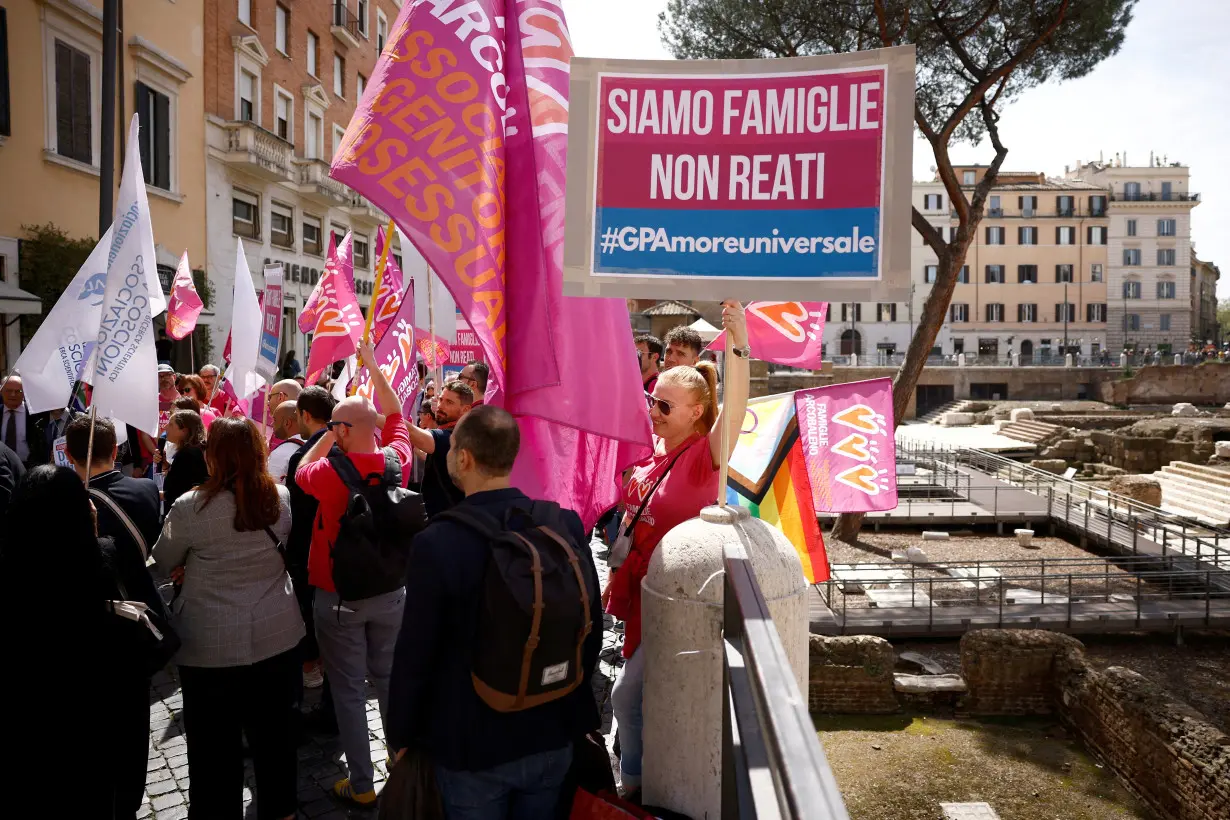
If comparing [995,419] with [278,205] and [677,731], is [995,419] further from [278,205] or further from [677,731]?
[677,731]

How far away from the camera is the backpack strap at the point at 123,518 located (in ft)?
11.9

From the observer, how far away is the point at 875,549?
16562mm

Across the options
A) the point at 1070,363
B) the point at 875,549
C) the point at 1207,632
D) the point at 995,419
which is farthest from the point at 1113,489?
the point at 1070,363

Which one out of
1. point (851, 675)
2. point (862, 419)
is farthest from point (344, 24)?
point (851, 675)

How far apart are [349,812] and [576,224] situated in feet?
9.30

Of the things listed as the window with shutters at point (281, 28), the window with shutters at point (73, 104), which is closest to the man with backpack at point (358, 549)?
the window with shutters at point (73, 104)

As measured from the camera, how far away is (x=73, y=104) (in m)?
16.4

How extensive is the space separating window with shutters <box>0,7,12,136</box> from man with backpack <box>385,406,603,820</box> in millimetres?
16194

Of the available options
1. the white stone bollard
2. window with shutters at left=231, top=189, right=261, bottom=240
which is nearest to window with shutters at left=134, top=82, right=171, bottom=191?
window with shutters at left=231, top=189, right=261, bottom=240

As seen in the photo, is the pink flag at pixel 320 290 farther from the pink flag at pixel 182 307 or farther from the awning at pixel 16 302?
the awning at pixel 16 302

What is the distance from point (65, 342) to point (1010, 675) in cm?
865

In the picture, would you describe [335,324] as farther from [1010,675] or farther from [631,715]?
[1010,675]

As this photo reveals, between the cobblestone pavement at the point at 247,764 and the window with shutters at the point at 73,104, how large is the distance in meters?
14.3

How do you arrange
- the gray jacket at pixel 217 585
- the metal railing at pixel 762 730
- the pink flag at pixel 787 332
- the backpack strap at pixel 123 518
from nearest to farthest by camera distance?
1. the metal railing at pixel 762 730
2. the gray jacket at pixel 217 585
3. the backpack strap at pixel 123 518
4. the pink flag at pixel 787 332
